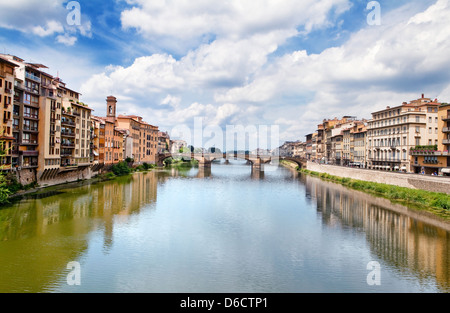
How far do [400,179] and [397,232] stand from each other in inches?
727

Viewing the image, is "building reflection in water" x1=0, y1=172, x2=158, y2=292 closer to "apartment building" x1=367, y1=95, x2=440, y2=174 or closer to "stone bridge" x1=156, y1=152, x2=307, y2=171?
"apartment building" x1=367, y1=95, x2=440, y2=174

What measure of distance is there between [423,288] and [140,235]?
15.0 m

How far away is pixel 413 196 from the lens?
32.9 metres

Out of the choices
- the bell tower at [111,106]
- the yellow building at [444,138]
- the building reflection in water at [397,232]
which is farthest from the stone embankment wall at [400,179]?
the bell tower at [111,106]

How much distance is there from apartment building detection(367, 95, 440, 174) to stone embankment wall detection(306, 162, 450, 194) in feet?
15.6

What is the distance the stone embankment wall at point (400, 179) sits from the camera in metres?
31.4

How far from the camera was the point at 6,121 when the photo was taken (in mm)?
28328

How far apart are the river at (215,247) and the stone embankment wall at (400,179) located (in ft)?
15.8

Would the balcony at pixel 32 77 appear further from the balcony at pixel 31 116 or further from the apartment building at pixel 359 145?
the apartment building at pixel 359 145

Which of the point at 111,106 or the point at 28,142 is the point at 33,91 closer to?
the point at 28,142

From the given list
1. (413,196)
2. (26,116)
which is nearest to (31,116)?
(26,116)

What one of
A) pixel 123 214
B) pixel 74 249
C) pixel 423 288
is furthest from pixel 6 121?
pixel 423 288

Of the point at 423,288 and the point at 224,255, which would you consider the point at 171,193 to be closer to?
the point at 224,255
